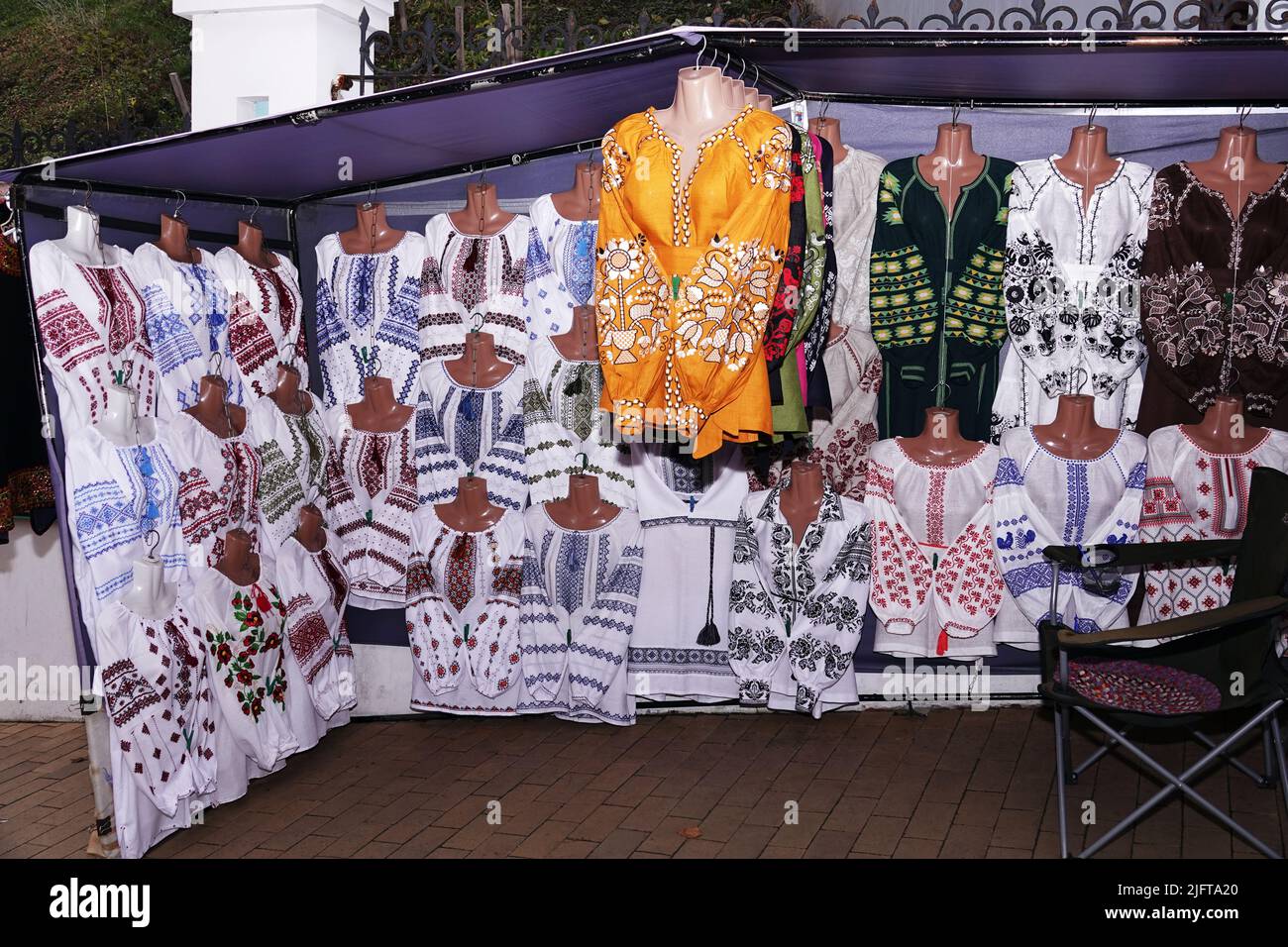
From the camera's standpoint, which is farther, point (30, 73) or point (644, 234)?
point (30, 73)

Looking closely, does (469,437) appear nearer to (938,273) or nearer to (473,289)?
(473,289)

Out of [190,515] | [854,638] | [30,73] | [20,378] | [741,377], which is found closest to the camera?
[741,377]

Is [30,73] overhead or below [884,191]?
overhead

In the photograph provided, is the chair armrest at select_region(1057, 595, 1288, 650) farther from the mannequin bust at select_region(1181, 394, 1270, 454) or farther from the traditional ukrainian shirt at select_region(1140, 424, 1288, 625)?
the mannequin bust at select_region(1181, 394, 1270, 454)

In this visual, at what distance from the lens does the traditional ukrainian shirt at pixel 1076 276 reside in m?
4.27

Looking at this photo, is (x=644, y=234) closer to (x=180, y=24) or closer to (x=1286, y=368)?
(x=1286, y=368)

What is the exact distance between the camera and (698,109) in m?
3.16

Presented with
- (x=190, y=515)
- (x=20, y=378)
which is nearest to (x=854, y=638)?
(x=190, y=515)

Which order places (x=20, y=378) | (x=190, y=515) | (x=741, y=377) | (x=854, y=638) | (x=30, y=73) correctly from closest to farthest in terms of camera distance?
1. (x=741, y=377)
2. (x=190, y=515)
3. (x=20, y=378)
4. (x=854, y=638)
5. (x=30, y=73)

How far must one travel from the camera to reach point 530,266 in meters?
4.50

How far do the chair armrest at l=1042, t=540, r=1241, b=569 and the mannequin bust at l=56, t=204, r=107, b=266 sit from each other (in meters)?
3.14

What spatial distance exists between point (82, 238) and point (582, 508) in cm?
194

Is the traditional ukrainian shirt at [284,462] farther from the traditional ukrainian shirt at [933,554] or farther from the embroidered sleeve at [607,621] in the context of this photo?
the traditional ukrainian shirt at [933,554]

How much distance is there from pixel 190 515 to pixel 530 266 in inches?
58.9
